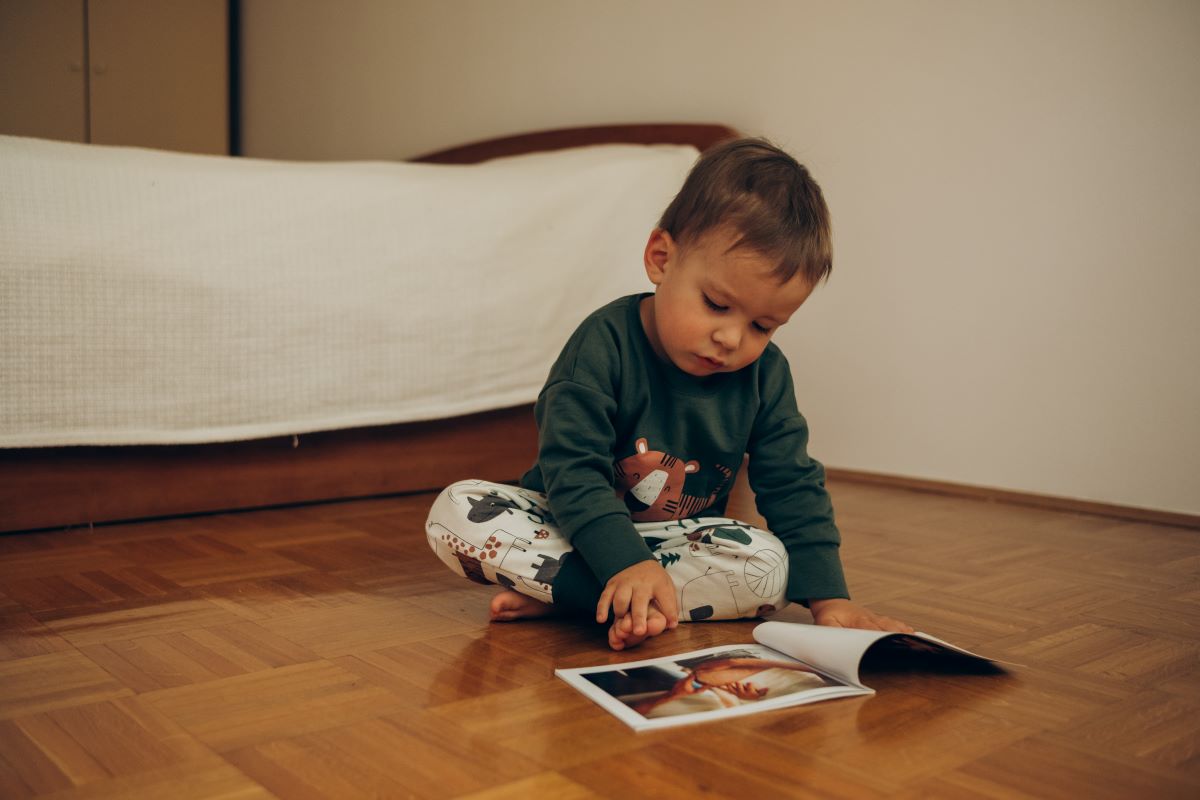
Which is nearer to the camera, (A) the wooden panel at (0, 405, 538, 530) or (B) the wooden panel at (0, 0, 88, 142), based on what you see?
(A) the wooden panel at (0, 405, 538, 530)

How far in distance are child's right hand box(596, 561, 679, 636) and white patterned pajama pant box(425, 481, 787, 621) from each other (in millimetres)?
89

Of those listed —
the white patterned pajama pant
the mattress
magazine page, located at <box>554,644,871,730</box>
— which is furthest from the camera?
the mattress

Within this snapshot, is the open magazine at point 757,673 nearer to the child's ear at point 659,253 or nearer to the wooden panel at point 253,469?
the child's ear at point 659,253

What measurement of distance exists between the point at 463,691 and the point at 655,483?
0.34 m

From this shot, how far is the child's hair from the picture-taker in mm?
979

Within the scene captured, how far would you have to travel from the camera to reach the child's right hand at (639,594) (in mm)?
919

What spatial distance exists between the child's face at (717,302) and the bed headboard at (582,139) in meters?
1.02

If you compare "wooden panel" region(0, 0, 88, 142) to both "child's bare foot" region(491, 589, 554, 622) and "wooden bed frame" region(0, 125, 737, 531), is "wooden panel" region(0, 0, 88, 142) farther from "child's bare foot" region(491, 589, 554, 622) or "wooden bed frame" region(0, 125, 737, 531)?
"child's bare foot" region(491, 589, 554, 622)

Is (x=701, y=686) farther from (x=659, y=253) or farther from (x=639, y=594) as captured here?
(x=659, y=253)

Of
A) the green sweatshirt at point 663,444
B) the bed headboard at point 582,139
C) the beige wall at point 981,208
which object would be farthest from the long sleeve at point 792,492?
the bed headboard at point 582,139

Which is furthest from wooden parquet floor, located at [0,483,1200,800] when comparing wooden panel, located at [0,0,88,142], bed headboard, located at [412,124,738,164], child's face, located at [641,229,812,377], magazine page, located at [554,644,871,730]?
wooden panel, located at [0,0,88,142]

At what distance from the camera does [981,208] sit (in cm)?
188

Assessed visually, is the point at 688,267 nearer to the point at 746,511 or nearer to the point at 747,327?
the point at 747,327

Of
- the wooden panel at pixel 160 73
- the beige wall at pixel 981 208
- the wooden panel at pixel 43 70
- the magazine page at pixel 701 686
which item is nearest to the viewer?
the magazine page at pixel 701 686
